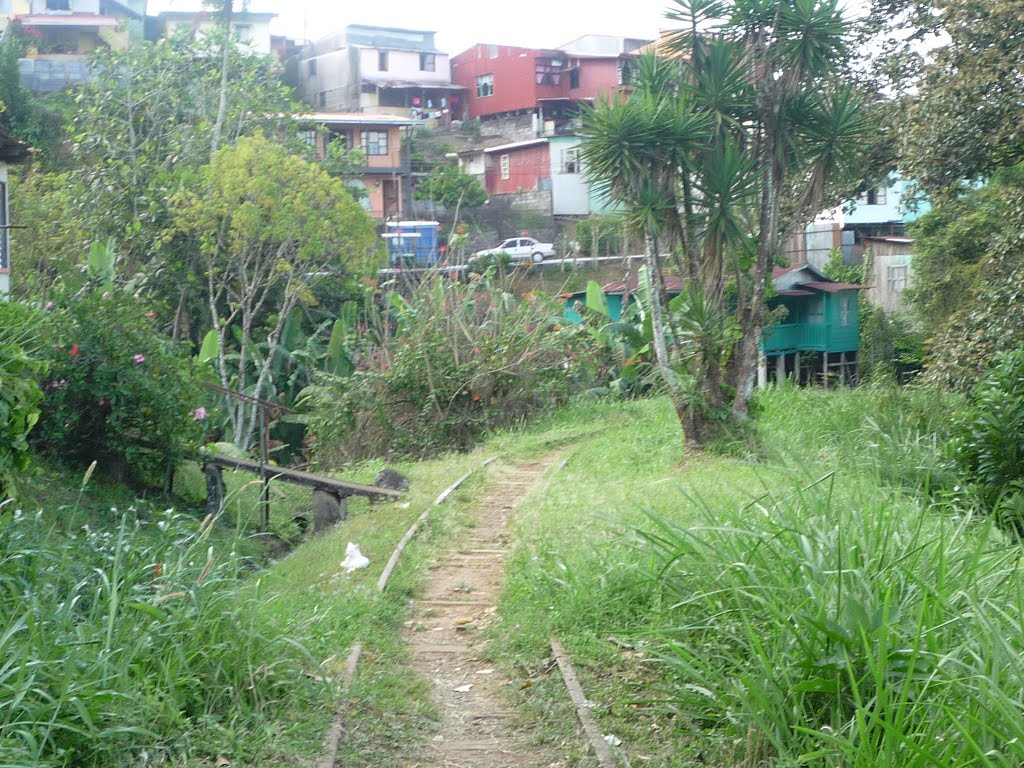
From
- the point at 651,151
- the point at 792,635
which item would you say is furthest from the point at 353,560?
the point at 651,151

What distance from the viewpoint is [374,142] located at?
155ft

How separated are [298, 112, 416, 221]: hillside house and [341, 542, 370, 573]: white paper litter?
3628 cm

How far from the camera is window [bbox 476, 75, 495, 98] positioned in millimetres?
59500

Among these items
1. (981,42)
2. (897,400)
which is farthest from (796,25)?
(897,400)

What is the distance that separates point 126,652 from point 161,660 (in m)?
0.19

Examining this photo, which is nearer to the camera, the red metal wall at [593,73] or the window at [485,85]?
the red metal wall at [593,73]

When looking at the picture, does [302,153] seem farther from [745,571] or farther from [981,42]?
[745,571]

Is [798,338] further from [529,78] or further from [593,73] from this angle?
[593,73]

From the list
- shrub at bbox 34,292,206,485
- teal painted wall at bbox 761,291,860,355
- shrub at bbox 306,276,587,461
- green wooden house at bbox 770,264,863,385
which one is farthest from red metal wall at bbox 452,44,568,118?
shrub at bbox 34,292,206,485

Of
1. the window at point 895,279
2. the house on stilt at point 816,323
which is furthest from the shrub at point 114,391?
the window at point 895,279

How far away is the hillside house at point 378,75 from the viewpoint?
186 ft

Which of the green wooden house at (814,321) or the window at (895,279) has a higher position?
the window at (895,279)

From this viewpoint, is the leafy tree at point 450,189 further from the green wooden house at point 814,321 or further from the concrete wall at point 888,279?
the concrete wall at point 888,279

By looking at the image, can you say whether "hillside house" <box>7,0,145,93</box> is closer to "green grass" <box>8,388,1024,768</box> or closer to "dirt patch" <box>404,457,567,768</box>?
"dirt patch" <box>404,457,567,768</box>
